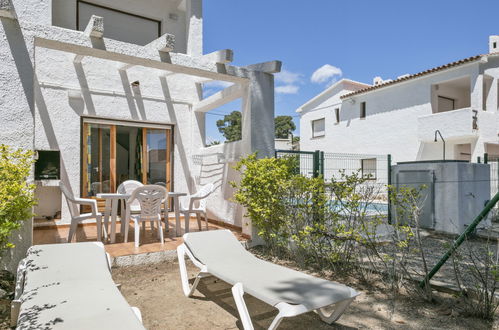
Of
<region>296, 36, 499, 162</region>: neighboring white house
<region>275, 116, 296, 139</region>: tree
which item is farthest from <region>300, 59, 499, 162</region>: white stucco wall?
<region>275, 116, 296, 139</region>: tree

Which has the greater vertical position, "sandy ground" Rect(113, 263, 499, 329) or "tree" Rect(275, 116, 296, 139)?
"tree" Rect(275, 116, 296, 139)

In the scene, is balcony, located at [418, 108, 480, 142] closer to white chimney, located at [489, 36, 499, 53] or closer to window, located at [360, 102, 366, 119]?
window, located at [360, 102, 366, 119]

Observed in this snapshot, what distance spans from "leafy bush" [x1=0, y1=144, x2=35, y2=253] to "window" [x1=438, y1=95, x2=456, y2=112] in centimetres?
1781

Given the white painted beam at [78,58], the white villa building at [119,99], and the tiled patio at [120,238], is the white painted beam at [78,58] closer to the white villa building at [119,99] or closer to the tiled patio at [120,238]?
the white villa building at [119,99]

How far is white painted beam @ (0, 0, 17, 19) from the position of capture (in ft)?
14.4

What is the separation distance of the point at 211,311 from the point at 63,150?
6470mm

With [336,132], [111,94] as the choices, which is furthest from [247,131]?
[336,132]

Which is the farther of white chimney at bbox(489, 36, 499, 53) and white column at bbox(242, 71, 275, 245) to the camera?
white chimney at bbox(489, 36, 499, 53)

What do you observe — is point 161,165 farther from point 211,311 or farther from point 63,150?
point 211,311

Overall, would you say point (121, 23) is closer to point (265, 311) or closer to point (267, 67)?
point (267, 67)

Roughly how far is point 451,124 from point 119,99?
1370 centimetres

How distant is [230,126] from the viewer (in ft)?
179

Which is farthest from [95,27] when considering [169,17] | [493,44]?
[493,44]

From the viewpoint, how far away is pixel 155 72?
953 cm
